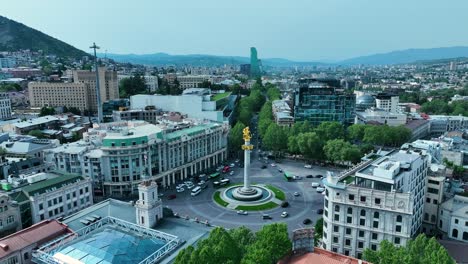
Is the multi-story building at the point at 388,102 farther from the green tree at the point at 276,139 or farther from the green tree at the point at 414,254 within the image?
the green tree at the point at 414,254

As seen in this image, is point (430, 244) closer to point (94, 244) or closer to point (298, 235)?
point (298, 235)

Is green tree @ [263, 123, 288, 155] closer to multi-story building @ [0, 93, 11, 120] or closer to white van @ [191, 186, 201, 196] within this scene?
white van @ [191, 186, 201, 196]

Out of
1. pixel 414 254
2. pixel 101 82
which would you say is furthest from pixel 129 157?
pixel 101 82

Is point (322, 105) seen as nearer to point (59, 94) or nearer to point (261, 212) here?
point (261, 212)

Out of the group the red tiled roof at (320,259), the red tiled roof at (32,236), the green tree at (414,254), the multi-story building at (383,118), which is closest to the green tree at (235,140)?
the multi-story building at (383,118)

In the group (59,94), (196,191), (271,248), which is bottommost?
(196,191)

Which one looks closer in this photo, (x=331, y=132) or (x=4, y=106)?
(x=331, y=132)
